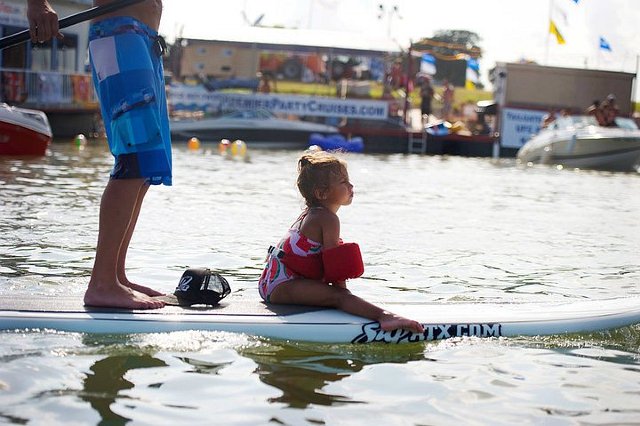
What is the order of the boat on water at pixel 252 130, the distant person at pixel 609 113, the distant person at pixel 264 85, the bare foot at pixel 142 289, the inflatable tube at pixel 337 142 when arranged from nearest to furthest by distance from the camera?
the bare foot at pixel 142 289 → the distant person at pixel 609 113 → the inflatable tube at pixel 337 142 → the boat on water at pixel 252 130 → the distant person at pixel 264 85

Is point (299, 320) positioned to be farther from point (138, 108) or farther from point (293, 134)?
point (293, 134)

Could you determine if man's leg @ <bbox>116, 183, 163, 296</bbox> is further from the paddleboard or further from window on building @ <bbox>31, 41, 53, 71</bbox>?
window on building @ <bbox>31, 41, 53, 71</bbox>

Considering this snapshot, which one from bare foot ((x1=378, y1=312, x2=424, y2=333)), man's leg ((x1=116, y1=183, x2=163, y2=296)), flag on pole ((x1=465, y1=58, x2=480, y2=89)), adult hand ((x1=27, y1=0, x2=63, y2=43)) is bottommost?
bare foot ((x1=378, y1=312, x2=424, y2=333))

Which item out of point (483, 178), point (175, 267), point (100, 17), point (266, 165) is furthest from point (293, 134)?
point (100, 17)

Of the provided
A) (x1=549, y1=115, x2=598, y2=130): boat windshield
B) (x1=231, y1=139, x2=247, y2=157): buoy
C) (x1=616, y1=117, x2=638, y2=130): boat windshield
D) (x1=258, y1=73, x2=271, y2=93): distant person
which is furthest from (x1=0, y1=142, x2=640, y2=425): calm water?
(x1=258, y1=73, x2=271, y2=93): distant person

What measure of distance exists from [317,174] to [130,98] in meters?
0.93

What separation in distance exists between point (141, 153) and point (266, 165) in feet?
48.6

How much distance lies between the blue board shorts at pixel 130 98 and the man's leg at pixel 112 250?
0.09 m

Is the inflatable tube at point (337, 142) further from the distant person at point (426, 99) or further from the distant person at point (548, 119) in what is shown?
the distant person at point (548, 119)

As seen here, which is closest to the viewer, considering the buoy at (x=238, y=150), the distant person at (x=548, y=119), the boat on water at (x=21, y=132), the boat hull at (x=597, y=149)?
the boat on water at (x=21, y=132)

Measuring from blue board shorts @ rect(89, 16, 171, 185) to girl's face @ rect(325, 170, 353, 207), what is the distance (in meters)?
0.75

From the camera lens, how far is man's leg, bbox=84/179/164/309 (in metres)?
4.80

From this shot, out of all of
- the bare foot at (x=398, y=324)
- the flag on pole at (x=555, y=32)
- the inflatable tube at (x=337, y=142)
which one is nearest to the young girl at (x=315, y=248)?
the bare foot at (x=398, y=324)

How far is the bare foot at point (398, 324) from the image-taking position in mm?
4684
